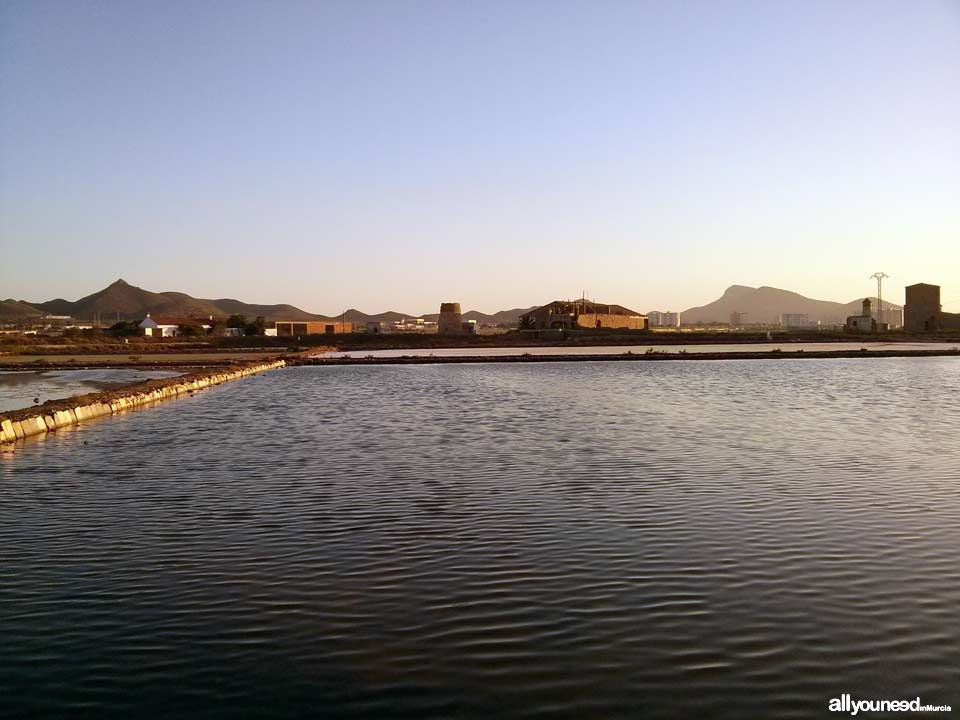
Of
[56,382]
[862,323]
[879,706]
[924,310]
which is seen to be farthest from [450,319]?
[879,706]

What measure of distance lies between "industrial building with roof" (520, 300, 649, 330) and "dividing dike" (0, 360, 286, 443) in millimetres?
76873

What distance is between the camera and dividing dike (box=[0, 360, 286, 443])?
20.6 m

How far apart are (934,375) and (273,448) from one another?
38607mm

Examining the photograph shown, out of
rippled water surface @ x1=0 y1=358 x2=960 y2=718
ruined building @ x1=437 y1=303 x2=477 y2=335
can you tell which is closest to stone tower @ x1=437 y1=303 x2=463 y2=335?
ruined building @ x1=437 y1=303 x2=477 y2=335

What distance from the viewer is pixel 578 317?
116 meters

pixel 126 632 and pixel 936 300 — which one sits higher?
pixel 936 300

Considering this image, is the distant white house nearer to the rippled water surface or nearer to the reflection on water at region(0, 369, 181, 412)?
the reflection on water at region(0, 369, 181, 412)

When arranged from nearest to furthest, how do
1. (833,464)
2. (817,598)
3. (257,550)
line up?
(817,598)
(257,550)
(833,464)

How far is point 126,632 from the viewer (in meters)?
6.44

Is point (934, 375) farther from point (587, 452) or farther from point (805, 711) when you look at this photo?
point (805, 711)

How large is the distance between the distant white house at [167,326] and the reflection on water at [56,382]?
225ft

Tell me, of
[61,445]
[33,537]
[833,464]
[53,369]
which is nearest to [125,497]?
[33,537]

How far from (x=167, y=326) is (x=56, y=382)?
85.5 meters

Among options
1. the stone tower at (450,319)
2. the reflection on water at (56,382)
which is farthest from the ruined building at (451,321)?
the reflection on water at (56,382)
